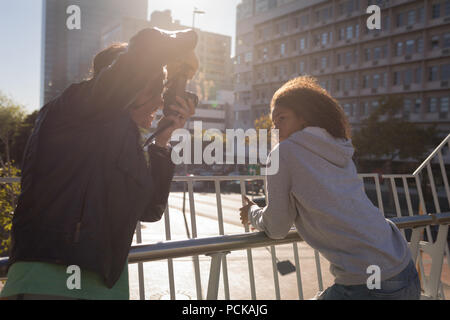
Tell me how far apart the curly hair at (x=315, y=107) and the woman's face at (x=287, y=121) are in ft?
0.06

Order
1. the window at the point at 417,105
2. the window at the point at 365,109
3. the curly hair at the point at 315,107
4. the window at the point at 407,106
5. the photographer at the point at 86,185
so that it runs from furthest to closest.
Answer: the window at the point at 365,109
the window at the point at 407,106
the window at the point at 417,105
the curly hair at the point at 315,107
the photographer at the point at 86,185

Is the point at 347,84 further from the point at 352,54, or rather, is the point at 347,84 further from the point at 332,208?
the point at 332,208

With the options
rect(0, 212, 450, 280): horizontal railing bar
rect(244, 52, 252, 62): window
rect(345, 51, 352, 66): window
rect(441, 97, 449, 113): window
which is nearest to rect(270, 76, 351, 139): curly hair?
rect(0, 212, 450, 280): horizontal railing bar

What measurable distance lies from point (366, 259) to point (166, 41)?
3.70ft

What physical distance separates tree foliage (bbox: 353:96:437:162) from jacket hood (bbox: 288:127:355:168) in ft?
90.2

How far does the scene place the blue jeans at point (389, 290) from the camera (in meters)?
1.48

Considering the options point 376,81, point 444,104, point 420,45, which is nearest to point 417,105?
point 444,104

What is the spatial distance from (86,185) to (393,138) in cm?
2870

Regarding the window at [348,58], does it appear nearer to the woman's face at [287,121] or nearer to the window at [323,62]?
the window at [323,62]

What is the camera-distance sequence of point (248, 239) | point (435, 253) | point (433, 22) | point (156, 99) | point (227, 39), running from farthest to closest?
point (227, 39)
point (433, 22)
point (435, 253)
point (248, 239)
point (156, 99)

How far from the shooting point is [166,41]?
1156mm

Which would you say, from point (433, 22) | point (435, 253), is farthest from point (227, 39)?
point (435, 253)

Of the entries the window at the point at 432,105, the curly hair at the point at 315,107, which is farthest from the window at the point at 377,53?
the curly hair at the point at 315,107
